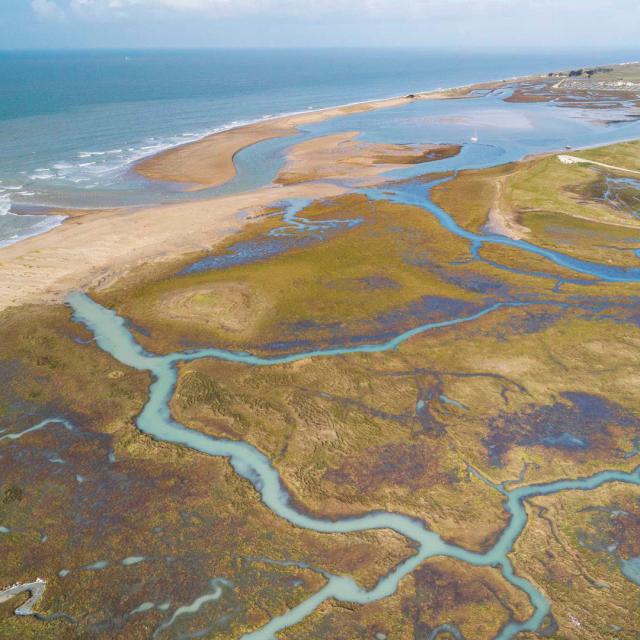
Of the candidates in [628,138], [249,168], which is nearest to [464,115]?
[628,138]

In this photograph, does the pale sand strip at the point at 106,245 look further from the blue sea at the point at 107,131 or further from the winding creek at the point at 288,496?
the blue sea at the point at 107,131

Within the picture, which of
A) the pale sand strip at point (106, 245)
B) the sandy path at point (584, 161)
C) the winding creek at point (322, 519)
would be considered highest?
the sandy path at point (584, 161)

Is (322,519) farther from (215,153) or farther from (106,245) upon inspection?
(215,153)

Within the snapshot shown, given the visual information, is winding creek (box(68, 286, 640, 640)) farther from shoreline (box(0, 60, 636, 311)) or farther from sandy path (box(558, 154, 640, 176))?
sandy path (box(558, 154, 640, 176))

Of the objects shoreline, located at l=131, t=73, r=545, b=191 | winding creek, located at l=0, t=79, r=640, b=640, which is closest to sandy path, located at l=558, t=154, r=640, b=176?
winding creek, located at l=0, t=79, r=640, b=640

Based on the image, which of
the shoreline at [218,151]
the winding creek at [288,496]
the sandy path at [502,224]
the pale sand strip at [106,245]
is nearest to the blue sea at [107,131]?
the shoreline at [218,151]

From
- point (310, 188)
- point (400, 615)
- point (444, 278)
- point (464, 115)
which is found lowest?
point (400, 615)

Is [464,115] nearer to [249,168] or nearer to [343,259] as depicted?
[249,168]
